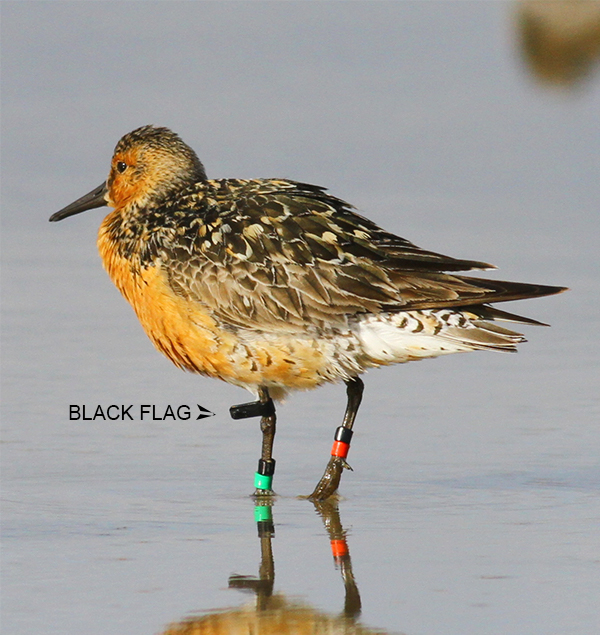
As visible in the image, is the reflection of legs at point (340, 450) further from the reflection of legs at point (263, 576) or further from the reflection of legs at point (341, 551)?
the reflection of legs at point (263, 576)

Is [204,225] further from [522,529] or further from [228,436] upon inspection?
[522,529]

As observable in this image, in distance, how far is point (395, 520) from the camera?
→ 738cm

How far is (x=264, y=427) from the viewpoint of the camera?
8461 mm

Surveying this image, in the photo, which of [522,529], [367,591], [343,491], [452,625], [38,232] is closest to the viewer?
[452,625]

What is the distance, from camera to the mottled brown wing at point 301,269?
8.14 meters

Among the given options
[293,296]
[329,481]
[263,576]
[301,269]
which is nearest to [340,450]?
[329,481]

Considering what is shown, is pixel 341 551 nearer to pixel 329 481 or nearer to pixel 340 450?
A: pixel 329 481

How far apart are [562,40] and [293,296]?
11084mm

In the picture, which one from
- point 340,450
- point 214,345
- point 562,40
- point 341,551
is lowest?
point 341,551

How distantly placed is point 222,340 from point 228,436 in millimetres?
907

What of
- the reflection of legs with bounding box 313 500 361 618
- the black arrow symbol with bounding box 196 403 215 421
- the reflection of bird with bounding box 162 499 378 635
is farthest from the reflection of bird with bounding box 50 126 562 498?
the reflection of bird with bounding box 162 499 378 635

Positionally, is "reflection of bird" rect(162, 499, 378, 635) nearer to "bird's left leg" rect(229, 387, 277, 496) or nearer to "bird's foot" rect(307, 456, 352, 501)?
"bird's foot" rect(307, 456, 352, 501)

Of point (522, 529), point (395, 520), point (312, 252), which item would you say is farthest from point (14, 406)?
point (522, 529)

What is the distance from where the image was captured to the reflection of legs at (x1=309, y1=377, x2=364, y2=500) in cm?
798
